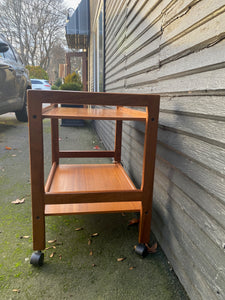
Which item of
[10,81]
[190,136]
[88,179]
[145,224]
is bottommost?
[145,224]

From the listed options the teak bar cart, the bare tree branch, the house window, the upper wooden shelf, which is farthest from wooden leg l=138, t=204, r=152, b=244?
the bare tree branch

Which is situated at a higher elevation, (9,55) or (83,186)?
(9,55)

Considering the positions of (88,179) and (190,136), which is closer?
(190,136)

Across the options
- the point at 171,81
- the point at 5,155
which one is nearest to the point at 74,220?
the point at 171,81

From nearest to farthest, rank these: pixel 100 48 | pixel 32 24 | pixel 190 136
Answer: pixel 190 136 < pixel 100 48 < pixel 32 24

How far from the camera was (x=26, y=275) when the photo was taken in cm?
137

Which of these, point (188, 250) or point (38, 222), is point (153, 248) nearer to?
point (188, 250)

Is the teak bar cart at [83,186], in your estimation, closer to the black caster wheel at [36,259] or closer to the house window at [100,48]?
the black caster wheel at [36,259]

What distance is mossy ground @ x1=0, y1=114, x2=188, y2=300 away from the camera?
1.28m

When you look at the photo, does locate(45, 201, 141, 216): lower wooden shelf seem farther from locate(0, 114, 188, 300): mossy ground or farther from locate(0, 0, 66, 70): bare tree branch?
locate(0, 0, 66, 70): bare tree branch

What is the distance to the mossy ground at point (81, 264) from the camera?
1.28m

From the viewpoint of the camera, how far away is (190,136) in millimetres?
1211

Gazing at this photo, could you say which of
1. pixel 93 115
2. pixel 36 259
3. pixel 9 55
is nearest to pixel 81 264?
pixel 36 259

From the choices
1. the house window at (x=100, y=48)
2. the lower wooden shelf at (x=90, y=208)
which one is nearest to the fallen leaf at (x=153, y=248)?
the lower wooden shelf at (x=90, y=208)
